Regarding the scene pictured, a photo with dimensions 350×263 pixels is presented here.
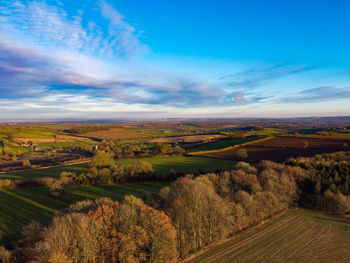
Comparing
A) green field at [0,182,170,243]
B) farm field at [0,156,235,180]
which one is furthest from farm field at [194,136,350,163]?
green field at [0,182,170,243]

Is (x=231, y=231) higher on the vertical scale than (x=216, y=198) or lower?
lower

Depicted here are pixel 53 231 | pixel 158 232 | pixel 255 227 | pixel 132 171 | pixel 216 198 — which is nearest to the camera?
pixel 53 231

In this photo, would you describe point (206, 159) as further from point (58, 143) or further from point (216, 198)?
point (58, 143)

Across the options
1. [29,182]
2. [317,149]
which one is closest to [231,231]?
[29,182]

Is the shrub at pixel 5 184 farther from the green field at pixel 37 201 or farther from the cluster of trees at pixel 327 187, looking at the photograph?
the cluster of trees at pixel 327 187

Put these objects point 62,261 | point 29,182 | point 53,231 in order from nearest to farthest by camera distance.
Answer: point 62,261
point 53,231
point 29,182

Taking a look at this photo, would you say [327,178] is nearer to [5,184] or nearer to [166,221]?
[166,221]
